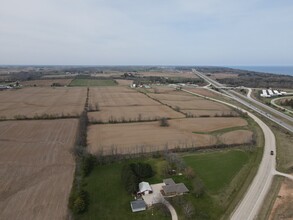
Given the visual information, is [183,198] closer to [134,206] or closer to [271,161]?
[134,206]

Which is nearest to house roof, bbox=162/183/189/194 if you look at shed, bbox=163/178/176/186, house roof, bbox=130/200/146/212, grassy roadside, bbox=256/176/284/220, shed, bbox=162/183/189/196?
shed, bbox=162/183/189/196

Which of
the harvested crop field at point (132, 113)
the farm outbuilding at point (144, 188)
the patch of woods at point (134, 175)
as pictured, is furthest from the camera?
the harvested crop field at point (132, 113)

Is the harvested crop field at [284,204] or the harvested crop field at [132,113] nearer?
the harvested crop field at [284,204]

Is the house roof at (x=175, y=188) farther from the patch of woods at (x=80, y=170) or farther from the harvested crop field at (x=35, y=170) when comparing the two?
the harvested crop field at (x=35, y=170)

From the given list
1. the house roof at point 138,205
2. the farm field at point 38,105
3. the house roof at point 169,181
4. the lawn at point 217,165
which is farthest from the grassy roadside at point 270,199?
the farm field at point 38,105

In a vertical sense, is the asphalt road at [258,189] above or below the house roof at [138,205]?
below

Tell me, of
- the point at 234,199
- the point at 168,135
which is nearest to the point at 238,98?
the point at 168,135

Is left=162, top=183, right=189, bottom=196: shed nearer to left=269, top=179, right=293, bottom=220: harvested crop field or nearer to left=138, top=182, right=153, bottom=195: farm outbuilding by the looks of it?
left=138, top=182, right=153, bottom=195: farm outbuilding
